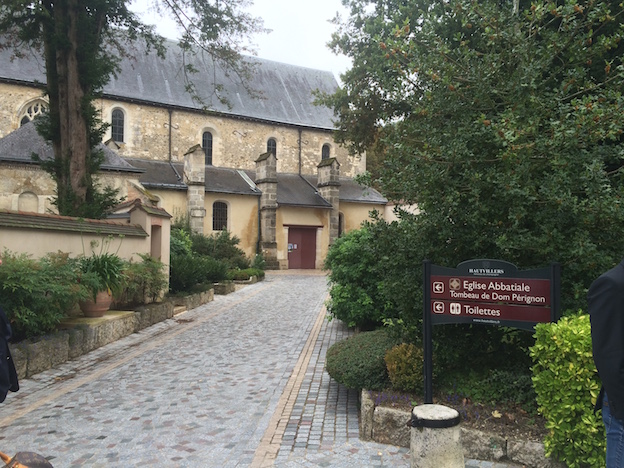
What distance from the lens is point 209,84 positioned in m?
32.0

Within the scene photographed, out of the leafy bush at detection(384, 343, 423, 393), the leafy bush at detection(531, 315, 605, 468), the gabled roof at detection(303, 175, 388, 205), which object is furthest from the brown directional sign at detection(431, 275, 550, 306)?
the gabled roof at detection(303, 175, 388, 205)

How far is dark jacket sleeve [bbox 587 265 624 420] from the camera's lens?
223 centimetres

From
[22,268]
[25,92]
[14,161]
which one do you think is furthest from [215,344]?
[25,92]

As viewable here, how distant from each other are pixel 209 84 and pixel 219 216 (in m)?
9.48

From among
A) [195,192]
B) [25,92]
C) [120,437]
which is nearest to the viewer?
[120,437]

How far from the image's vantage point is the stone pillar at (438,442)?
3.45 m

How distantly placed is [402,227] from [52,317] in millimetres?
5110

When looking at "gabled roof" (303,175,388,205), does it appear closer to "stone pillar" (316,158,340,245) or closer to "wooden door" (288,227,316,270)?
"stone pillar" (316,158,340,245)

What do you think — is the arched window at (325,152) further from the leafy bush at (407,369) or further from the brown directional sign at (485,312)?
the brown directional sign at (485,312)

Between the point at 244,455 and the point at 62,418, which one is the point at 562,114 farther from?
the point at 62,418

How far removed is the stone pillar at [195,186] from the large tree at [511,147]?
857 inches

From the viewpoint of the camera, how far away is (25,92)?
78.5ft

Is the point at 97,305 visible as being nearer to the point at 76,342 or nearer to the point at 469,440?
the point at 76,342

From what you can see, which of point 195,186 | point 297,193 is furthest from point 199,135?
point 297,193
